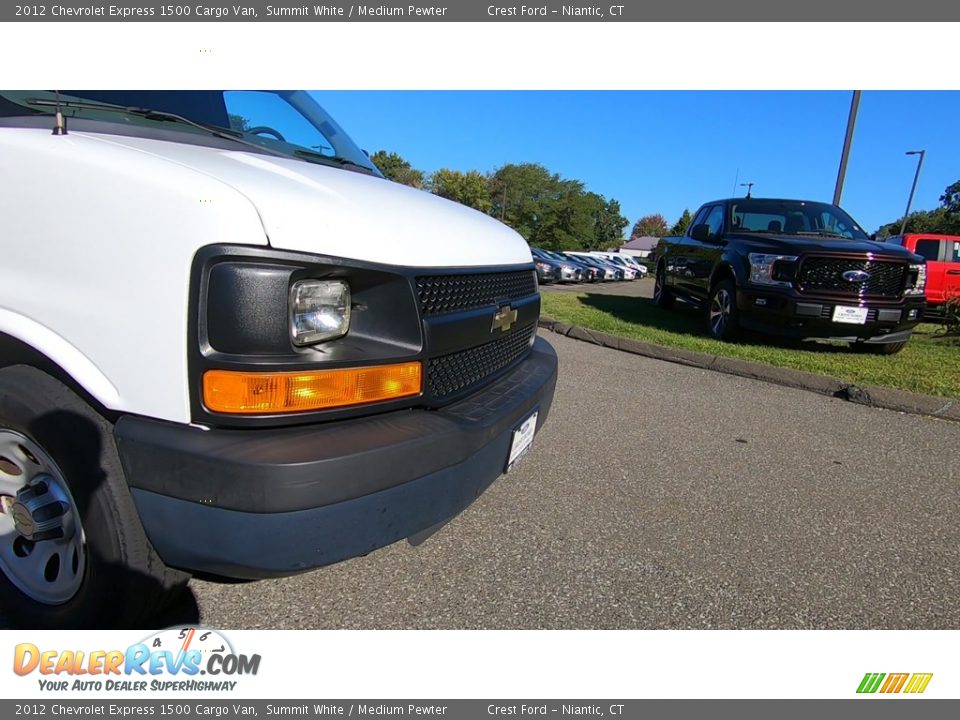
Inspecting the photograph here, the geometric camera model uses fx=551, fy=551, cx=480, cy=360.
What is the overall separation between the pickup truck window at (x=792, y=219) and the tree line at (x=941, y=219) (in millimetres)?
33205

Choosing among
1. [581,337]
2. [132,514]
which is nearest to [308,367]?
[132,514]

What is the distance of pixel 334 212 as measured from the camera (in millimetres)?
1471

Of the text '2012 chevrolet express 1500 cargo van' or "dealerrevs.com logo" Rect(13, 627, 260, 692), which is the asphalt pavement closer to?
"dealerrevs.com logo" Rect(13, 627, 260, 692)

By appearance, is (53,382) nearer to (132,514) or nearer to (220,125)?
(132,514)

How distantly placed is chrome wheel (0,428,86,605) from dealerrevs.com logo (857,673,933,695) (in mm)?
2421

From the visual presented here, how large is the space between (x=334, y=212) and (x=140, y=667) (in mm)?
1408

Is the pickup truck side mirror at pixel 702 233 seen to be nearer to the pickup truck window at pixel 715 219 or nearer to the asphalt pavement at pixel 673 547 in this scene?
the pickup truck window at pixel 715 219

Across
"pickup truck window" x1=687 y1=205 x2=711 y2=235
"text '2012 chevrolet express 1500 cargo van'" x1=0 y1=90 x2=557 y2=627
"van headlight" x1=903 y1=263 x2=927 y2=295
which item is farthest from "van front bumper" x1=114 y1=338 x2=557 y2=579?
"pickup truck window" x1=687 y1=205 x2=711 y2=235

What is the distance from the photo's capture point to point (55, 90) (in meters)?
1.84

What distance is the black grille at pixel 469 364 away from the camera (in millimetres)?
1718

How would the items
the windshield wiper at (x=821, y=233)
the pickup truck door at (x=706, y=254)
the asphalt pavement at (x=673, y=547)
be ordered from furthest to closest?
the pickup truck door at (x=706, y=254) → the windshield wiper at (x=821, y=233) → the asphalt pavement at (x=673, y=547)

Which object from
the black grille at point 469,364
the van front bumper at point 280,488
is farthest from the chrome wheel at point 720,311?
the van front bumper at point 280,488

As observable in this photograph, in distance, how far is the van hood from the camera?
136cm

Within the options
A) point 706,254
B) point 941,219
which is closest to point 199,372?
point 706,254
